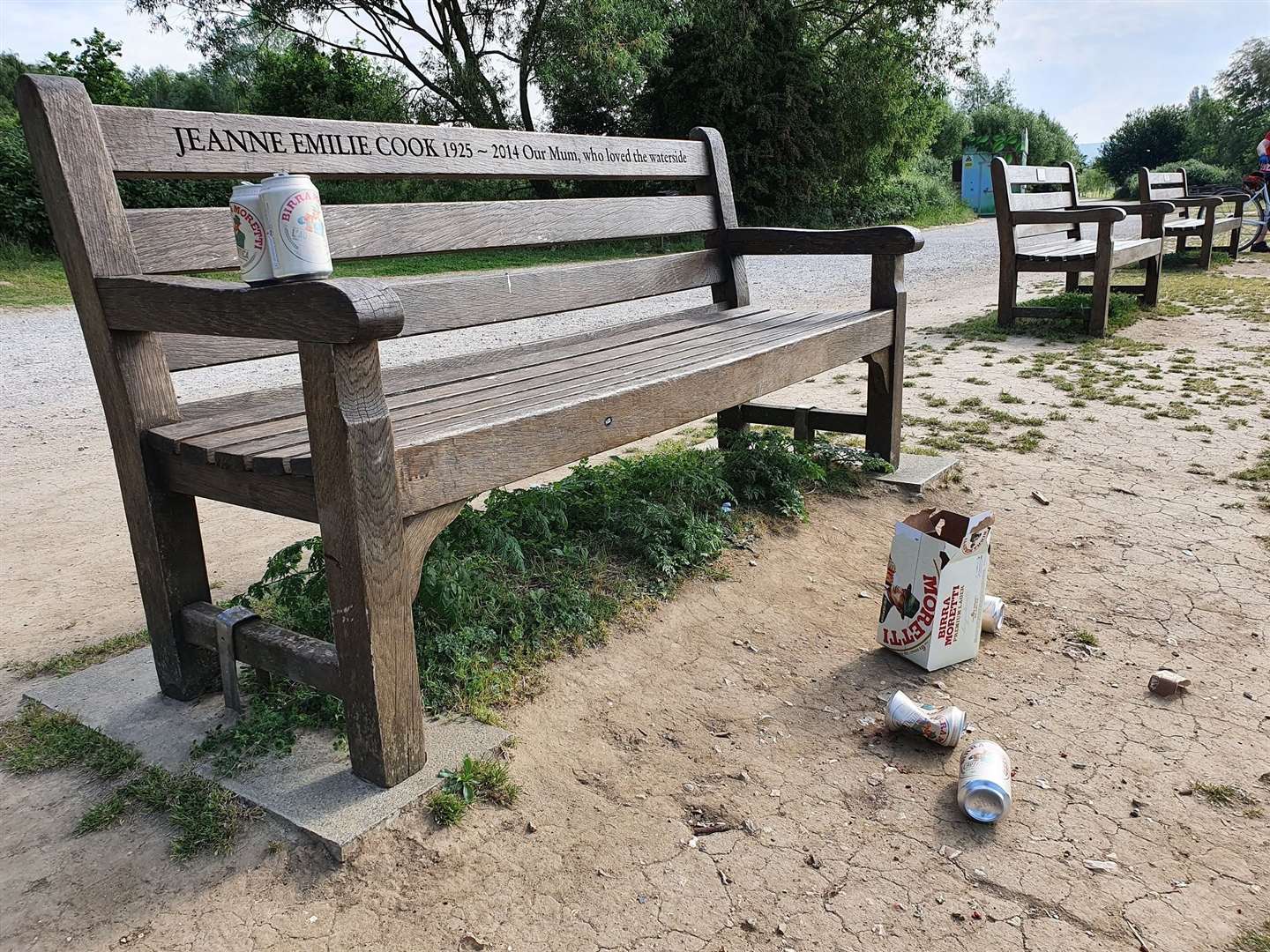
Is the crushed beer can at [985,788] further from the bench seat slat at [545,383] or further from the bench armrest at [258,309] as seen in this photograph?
the bench armrest at [258,309]

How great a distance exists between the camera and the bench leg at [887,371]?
3.85 m

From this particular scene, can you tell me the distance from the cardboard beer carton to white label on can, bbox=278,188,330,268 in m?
1.64

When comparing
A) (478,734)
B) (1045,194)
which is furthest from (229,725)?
(1045,194)

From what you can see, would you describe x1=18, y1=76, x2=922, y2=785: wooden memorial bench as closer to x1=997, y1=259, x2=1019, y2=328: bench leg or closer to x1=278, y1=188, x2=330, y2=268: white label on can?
x1=278, y1=188, x2=330, y2=268: white label on can

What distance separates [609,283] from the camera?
3533mm

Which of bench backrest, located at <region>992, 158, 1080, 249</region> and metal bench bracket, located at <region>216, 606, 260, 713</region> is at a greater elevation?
bench backrest, located at <region>992, 158, 1080, 249</region>

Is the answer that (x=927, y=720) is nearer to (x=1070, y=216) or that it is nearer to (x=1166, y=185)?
(x=1070, y=216)

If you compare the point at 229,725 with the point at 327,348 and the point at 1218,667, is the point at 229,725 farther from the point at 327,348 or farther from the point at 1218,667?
the point at 1218,667

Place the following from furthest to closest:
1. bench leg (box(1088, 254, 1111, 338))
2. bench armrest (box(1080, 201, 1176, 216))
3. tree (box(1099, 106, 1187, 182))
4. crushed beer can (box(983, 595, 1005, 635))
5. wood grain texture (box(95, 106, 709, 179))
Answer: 1. tree (box(1099, 106, 1187, 182))
2. bench armrest (box(1080, 201, 1176, 216))
3. bench leg (box(1088, 254, 1111, 338))
4. crushed beer can (box(983, 595, 1005, 635))
5. wood grain texture (box(95, 106, 709, 179))

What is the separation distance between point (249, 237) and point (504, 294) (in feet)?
4.02

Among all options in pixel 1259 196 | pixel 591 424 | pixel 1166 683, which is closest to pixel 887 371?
pixel 1166 683

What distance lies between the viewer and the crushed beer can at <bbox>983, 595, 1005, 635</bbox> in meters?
2.78

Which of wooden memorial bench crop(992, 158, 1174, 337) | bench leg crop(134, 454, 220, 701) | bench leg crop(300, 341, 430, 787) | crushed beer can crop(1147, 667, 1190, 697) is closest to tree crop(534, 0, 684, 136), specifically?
wooden memorial bench crop(992, 158, 1174, 337)

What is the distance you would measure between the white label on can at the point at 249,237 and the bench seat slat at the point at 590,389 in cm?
38
